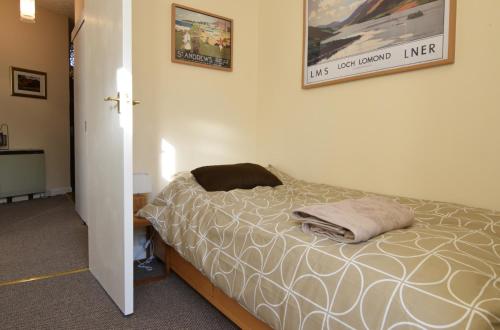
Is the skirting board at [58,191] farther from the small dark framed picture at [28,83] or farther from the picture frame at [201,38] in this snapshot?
the picture frame at [201,38]

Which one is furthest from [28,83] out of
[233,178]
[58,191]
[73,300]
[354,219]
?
[354,219]

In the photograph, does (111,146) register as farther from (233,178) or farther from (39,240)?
(39,240)

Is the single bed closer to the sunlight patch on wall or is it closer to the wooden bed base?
the wooden bed base

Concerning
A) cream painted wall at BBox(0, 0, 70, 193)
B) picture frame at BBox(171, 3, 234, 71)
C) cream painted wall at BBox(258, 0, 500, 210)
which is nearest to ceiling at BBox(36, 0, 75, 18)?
cream painted wall at BBox(0, 0, 70, 193)

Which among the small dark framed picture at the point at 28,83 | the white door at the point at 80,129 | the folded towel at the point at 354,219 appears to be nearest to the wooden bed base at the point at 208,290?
the folded towel at the point at 354,219

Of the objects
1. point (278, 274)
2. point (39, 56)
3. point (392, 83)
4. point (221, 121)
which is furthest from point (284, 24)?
point (39, 56)

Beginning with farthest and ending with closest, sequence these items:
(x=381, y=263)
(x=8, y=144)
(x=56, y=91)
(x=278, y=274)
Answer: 1. (x=56, y=91)
2. (x=8, y=144)
3. (x=278, y=274)
4. (x=381, y=263)

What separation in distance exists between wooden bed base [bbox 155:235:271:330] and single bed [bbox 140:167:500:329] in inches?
5.1

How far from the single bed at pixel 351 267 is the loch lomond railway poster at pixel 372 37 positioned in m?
0.78

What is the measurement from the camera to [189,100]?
98.1 inches

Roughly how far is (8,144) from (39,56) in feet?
4.34

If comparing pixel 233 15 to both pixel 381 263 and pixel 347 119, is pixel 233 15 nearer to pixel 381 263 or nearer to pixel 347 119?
pixel 347 119

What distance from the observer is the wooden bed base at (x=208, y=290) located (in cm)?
134

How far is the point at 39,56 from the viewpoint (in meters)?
4.54
